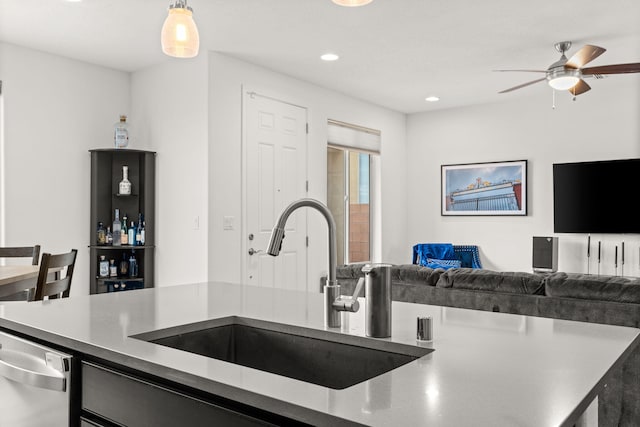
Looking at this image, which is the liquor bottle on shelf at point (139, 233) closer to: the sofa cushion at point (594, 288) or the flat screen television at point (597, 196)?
the sofa cushion at point (594, 288)

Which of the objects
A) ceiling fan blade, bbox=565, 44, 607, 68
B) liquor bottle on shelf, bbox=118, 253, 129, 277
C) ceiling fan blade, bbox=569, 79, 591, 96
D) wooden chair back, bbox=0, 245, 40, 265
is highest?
ceiling fan blade, bbox=565, 44, 607, 68

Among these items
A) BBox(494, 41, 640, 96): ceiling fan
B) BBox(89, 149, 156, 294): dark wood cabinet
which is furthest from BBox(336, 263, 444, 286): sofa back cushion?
BBox(89, 149, 156, 294): dark wood cabinet

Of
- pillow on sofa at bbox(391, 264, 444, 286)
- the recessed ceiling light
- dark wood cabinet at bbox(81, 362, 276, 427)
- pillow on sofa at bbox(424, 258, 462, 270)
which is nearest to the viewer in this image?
dark wood cabinet at bbox(81, 362, 276, 427)

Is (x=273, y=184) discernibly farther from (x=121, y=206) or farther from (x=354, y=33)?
(x=354, y=33)

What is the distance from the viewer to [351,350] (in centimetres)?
133

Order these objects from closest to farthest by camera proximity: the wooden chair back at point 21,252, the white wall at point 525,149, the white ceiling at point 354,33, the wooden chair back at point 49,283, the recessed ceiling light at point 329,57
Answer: the wooden chair back at point 49,283
the wooden chair back at point 21,252
the white ceiling at point 354,33
the recessed ceiling light at point 329,57
the white wall at point 525,149

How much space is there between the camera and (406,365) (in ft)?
3.56

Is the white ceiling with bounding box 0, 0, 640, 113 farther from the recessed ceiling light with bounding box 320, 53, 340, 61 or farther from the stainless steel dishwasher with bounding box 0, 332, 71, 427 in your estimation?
the stainless steel dishwasher with bounding box 0, 332, 71, 427

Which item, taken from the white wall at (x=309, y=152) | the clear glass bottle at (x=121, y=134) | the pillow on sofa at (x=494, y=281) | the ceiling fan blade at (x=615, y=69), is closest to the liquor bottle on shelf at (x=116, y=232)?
the clear glass bottle at (x=121, y=134)

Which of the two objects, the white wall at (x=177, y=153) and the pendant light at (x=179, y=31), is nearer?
the pendant light at (x=179, y=31)

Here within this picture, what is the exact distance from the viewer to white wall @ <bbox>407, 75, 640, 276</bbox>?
5.78m

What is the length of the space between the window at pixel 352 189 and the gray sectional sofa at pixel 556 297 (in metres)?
2.95

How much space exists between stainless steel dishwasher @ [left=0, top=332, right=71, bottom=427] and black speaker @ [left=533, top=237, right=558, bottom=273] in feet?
18.3

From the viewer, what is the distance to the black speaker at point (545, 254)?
19.6ft
